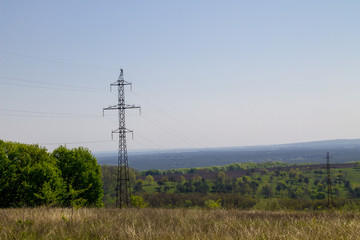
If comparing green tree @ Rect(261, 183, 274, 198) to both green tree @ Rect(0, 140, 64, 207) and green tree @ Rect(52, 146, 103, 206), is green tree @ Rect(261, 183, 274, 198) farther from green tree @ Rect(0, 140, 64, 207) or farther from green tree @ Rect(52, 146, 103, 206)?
green tree @ Rect(0, 140, 64, 207)

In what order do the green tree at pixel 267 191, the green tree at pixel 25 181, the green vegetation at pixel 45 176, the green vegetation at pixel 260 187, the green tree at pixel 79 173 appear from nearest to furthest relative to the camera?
the green tree at pixel 25 181 → the green vegetation at pixel 45 176 → the green tree at pixel 79 173 → the green vegetation at pixel 260 187 → the green tree at pixel 267 191

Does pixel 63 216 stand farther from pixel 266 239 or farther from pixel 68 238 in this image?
pixel 266 239

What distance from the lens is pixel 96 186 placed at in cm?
5591

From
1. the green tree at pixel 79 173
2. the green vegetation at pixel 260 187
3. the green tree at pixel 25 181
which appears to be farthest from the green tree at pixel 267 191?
the green tree at pixel 25 181

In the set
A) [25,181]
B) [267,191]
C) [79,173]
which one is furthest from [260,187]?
[25,181]

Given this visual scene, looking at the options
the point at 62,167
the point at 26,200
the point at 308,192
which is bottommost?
the point at 308,192

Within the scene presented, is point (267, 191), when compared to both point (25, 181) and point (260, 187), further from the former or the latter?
point (25, 181)

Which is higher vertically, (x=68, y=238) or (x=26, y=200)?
Result: (x=68, y=238)

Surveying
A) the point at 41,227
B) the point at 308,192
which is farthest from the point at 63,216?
the point at 308,192

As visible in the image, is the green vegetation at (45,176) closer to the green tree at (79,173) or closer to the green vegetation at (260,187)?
the green tree at (79,173)

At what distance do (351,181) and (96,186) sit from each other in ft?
482

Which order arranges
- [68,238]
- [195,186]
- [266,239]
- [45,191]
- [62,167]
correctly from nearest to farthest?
[266,239] < [68,238] < [45,191] < [62,167] < [195,186]

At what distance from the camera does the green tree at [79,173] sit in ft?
175

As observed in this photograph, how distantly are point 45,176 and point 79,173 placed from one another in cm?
782
